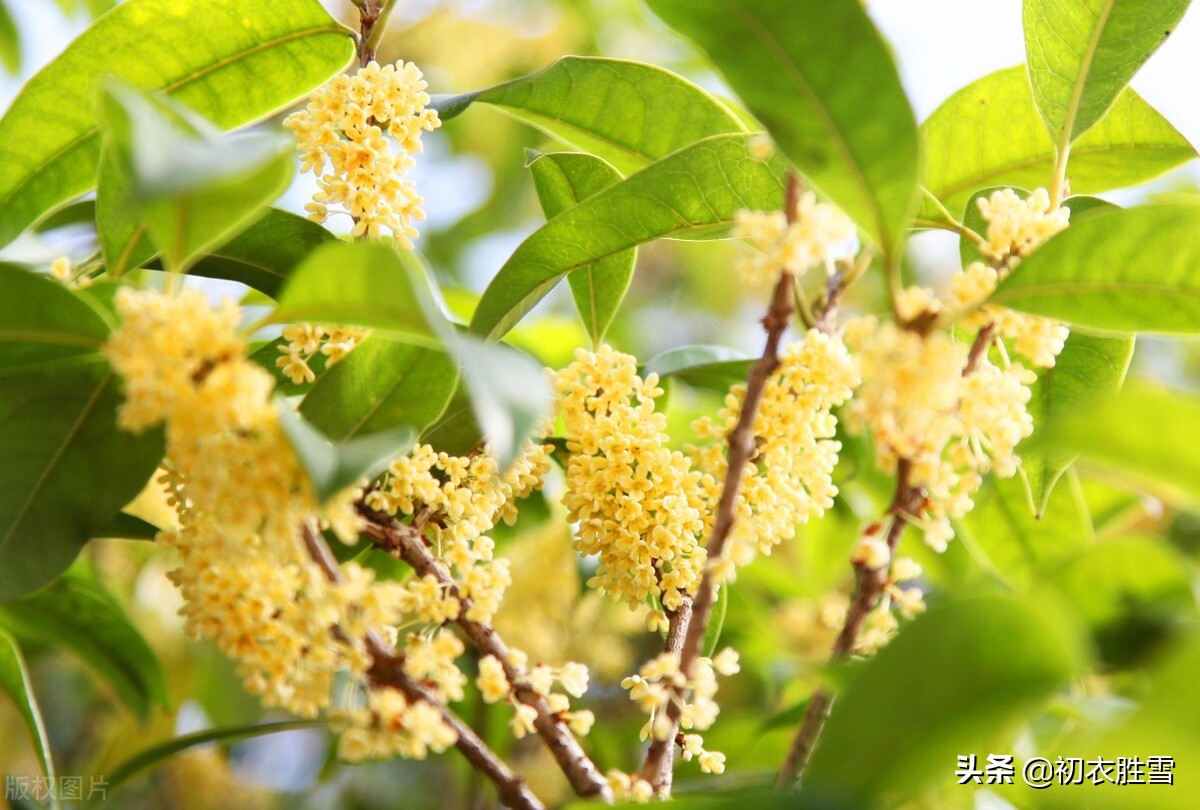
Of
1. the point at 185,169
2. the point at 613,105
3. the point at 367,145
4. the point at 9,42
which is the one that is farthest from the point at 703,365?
the point at 9,42

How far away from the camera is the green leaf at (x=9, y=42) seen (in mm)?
2328

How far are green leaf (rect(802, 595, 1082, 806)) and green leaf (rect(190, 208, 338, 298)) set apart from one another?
26.5 inches

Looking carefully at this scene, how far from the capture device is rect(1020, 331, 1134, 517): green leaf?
108 centimetres

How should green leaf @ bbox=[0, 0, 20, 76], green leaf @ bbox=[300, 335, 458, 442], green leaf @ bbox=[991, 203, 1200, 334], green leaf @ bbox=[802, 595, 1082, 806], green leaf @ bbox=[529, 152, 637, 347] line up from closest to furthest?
green leaf @ bbox=[802, 595, 1082, 806] → green leaf @ bbox=[991, 203, 1200, 334] → green leaf @ bbox=[300, 335, 458, 442] → green leaf @ bbox=[529, 152, 637, 347] → green leaf @ bbox=[0, 0, 20, 76]

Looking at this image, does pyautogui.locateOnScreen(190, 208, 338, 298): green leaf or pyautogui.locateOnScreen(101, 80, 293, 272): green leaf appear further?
pyautogui.locateOnScreen(190, 208, 338, 298): green leaf

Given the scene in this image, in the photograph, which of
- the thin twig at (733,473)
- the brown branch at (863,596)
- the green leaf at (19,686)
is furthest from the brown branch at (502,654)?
the green leaf at (19,686)

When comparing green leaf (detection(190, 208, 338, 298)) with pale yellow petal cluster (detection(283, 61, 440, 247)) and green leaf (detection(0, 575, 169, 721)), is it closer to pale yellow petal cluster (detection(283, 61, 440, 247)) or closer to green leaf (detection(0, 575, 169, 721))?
pale yellow petal cluster (detection(283, 61, 440, 247))

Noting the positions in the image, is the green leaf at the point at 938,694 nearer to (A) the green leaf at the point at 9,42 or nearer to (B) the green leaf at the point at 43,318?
(B) the green leaf at the point at 43,318

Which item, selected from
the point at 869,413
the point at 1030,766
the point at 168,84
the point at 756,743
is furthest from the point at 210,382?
the point at 756,743

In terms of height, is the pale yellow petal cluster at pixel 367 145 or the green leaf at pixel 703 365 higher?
the green leaf at pixel 703 365

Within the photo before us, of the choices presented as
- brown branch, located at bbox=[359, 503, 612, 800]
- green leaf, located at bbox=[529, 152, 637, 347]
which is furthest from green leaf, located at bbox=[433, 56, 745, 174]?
brown branch, located at bbox=[359, 503, 612, 800]

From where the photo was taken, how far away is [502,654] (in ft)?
2.72

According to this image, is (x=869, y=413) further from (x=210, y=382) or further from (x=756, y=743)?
(x=756, y=743)

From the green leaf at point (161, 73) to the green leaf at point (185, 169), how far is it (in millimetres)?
347
